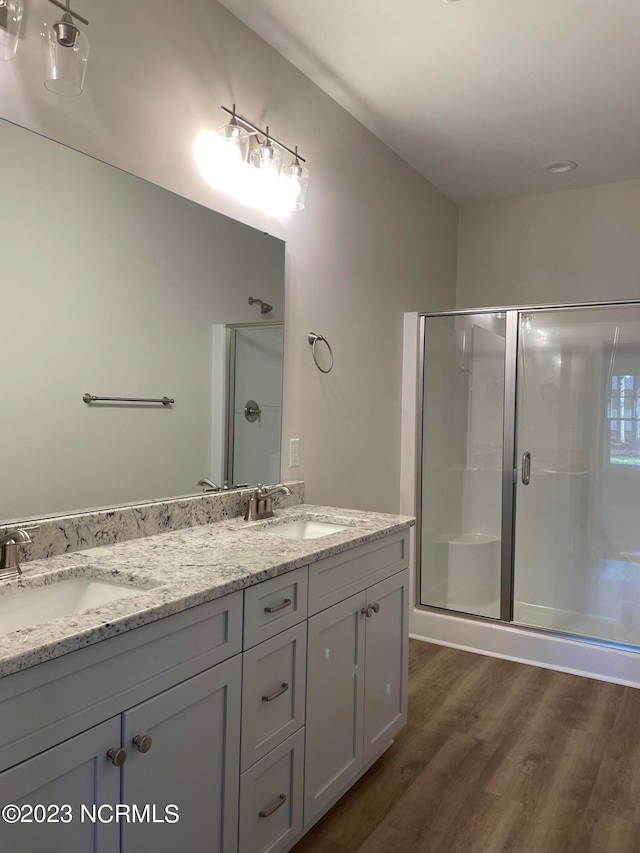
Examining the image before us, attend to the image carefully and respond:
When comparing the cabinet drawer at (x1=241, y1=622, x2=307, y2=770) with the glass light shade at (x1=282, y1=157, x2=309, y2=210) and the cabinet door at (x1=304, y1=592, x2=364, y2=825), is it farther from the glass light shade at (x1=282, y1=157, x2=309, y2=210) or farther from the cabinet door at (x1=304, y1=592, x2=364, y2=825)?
the glass light shade at (x1=282, y1=157, x2=309, y2=210)

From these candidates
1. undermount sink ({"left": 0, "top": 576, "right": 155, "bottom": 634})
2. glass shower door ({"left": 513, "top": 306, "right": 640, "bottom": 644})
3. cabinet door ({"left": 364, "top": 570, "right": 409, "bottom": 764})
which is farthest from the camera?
glass shower door ({"left": 513, "top": 306, "right": 640, "bottom": 644})

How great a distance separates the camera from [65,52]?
1602 millimetres

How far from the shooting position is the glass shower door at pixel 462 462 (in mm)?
3518

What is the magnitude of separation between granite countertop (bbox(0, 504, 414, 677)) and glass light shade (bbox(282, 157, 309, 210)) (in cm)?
124

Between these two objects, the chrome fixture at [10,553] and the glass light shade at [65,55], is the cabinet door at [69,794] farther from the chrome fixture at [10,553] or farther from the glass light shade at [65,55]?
the glass light shade at [65,55]

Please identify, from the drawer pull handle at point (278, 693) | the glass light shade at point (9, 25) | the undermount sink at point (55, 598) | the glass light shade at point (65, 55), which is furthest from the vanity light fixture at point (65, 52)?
the drawer pull handle at point (278, 693)

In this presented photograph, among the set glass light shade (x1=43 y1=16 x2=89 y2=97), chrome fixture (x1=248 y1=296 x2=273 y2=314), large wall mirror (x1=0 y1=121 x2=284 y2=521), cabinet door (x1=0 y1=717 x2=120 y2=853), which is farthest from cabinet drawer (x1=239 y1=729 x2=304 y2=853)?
glass light shade (x1=43 y1=16 x2=89 y2=97)

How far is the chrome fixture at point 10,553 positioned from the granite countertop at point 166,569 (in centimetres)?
4

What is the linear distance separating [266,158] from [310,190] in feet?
1.46

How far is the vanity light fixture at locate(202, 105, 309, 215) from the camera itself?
7.32ft

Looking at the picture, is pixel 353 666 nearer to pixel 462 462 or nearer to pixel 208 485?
pixel 208 485

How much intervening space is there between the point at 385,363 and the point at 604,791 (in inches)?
84.0

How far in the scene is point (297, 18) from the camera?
7.64 ft

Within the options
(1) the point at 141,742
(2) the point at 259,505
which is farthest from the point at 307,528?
(1) the point at 141,742
